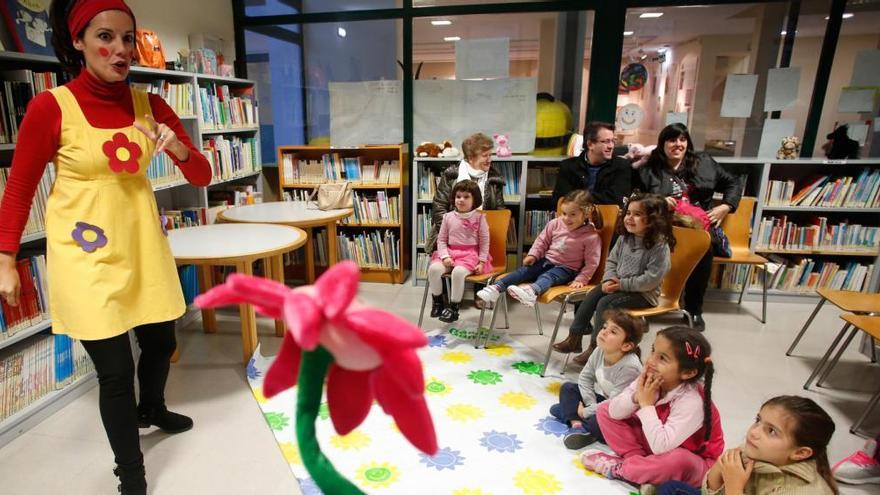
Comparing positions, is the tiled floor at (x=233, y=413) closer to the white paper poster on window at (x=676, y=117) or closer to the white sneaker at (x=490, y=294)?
the white sneaker at (x=490, y=294)

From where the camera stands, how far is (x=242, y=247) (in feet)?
7.66

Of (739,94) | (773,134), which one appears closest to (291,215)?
(739,94)

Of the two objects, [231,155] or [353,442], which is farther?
[231,155]

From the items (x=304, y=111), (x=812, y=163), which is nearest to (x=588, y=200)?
(x=812, y=163)

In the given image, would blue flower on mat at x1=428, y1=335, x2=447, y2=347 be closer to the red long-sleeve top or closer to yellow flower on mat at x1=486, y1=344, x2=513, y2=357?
yellow flower on mat at x1=486, y1=344, x2=513, y2=357

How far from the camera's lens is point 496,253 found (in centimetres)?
318

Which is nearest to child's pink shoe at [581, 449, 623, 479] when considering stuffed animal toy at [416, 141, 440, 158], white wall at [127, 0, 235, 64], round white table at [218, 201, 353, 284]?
round white table at [218, 201, 353, 284]

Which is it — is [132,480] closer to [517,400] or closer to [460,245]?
[517,400]

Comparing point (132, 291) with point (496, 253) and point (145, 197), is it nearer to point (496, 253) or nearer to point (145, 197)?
point (145, 197)

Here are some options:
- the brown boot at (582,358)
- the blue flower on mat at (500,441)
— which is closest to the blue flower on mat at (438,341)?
the brown boot at (582,358)

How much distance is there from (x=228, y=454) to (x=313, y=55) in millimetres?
3369

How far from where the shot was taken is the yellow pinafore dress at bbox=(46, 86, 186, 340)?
147cm

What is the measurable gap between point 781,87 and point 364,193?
128 inches

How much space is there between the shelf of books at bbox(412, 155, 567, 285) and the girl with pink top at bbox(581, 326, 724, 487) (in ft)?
7.24
